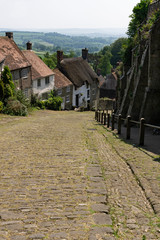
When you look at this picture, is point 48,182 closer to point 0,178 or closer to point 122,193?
point 0,178

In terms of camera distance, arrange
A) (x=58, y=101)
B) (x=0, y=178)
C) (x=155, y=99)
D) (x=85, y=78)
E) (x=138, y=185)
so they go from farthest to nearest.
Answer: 1. (x=85, y=78)
2. (x=58, y=101)
3. (x=155, y=99)
4. (x=0, y=178)
5. (x=138, y=185)

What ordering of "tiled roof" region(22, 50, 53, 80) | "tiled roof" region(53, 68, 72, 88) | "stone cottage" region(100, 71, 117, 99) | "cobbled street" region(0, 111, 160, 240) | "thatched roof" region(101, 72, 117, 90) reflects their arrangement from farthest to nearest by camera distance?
1. "stone cottage" region(100, 71, 117, 99)
2. "thatched roof" region(101, 72, 117, 90)
3. "tiled roof" region(53, 68, 72, 88)
4. "tiled roof" region(22, 50, 53, 80)
5. "cobbled street" region(0, 111, 160, 240)

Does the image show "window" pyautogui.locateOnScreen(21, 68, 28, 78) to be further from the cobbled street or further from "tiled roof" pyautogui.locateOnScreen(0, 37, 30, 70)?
the cobbled street

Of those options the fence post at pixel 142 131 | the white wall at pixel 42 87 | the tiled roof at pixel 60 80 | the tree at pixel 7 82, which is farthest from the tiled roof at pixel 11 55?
the fence post at pixel 142 131

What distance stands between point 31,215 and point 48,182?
1.70 m

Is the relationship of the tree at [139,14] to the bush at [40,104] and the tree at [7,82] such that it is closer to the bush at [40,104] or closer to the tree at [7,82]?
the bush at [40,104]

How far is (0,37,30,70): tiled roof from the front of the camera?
100 ft

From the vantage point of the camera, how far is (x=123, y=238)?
4090 millimetres

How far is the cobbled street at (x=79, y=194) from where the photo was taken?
4336 millimetres

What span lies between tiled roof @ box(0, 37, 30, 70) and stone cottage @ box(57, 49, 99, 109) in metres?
11.8

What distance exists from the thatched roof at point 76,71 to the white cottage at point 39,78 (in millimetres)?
5735

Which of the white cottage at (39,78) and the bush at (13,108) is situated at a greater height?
the white cottage at (39,78)

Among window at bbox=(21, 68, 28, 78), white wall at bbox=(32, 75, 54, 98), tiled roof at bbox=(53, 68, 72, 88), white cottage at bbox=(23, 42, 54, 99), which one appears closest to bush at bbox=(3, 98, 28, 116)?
window at bbox=(21, 68, 28, 78)

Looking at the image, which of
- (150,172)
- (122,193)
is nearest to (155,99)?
(150,172)
